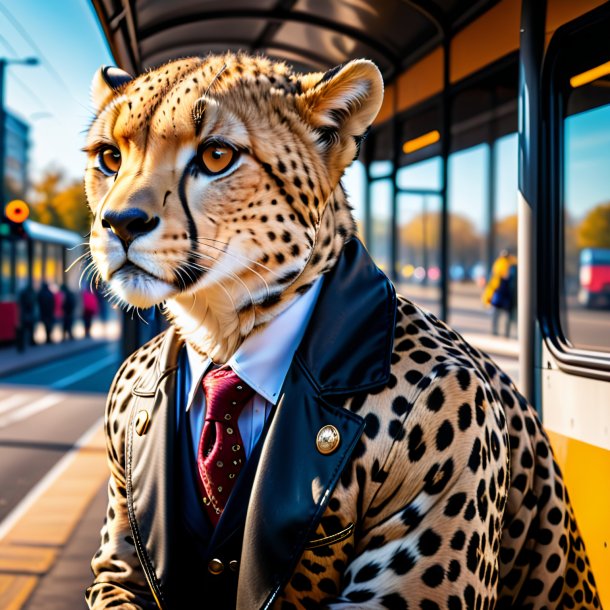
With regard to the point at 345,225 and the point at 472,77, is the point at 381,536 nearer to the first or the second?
the point at 345,225

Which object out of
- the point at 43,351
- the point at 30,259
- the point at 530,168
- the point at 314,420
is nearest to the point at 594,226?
the point at 530,168

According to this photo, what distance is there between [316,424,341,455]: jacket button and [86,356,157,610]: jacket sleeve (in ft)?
1.56

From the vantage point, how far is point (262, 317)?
140 centimetres

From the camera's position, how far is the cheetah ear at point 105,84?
4.82 feet

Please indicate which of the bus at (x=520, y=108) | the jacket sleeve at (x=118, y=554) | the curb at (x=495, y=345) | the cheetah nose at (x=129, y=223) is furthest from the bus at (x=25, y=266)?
the cheetah nose at (x=129, y=223)

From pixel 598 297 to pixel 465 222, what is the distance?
49617 mm

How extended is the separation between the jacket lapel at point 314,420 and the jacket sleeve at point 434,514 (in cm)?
9

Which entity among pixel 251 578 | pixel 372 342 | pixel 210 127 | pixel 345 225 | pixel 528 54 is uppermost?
pixel 528 54

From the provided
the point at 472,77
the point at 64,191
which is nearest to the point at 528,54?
the point at 472,77

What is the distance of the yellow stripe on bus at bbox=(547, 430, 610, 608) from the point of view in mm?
2566

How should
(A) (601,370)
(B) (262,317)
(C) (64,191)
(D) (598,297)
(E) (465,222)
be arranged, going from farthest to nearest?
1. (E) (465,222)
2. (C) (64,191)
3. (D) (598,297)
4. (A) (601,370)
5. (B) (262,317)

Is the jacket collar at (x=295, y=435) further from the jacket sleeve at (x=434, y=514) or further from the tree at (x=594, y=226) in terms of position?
the tree at (x=594, y=226)

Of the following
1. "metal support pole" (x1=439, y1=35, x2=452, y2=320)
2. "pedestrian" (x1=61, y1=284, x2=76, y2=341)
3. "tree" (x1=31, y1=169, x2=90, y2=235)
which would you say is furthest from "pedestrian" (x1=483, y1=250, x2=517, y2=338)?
"tree" (x1=31, y1=169, x2=90, y2=235)

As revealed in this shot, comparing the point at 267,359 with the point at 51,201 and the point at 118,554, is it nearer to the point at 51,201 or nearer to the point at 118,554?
the point at 118,554
